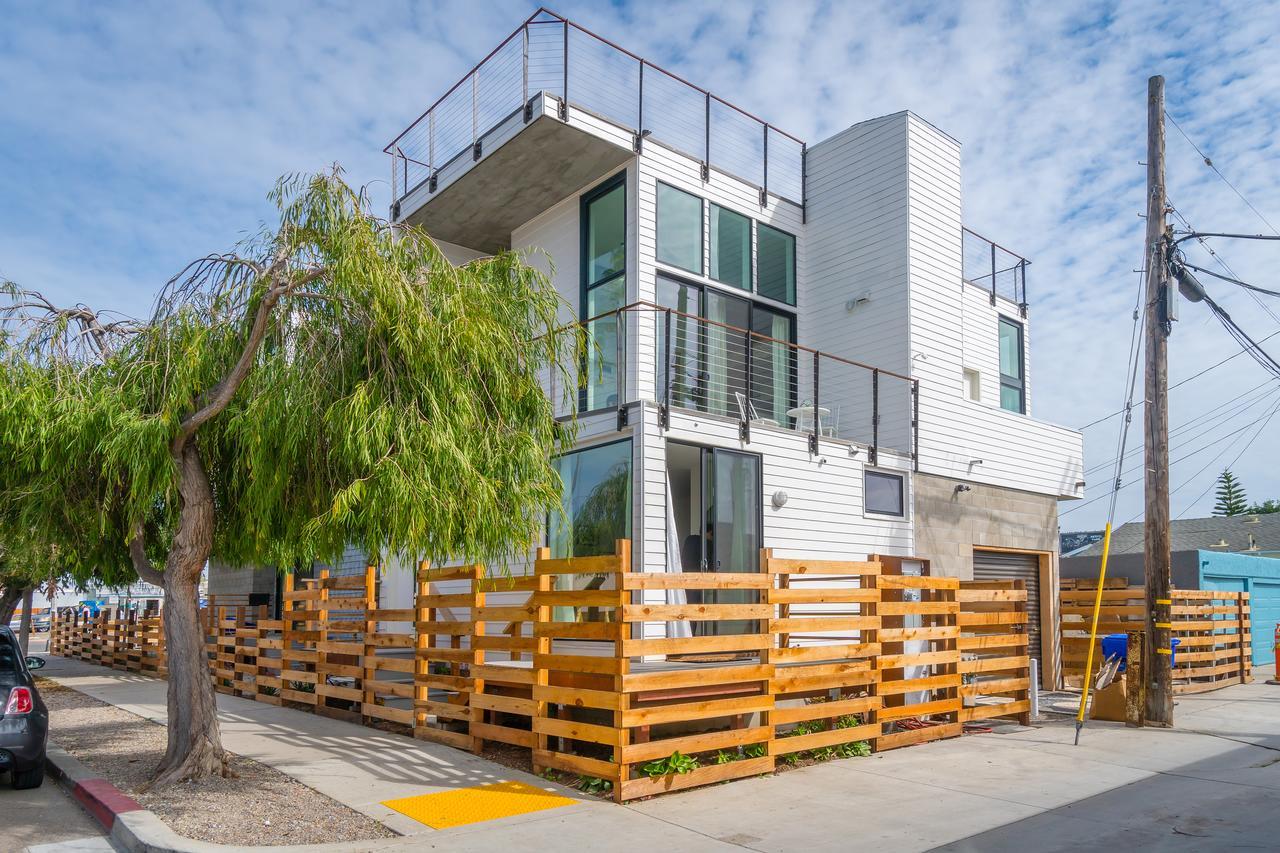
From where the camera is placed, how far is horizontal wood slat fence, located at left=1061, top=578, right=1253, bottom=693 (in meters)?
15.5

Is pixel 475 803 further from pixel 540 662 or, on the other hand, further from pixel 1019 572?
pixel 1019 572

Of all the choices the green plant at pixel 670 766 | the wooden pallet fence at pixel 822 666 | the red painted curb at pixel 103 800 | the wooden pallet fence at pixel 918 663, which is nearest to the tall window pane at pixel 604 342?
the wooden pallet fence at pixel 822 666

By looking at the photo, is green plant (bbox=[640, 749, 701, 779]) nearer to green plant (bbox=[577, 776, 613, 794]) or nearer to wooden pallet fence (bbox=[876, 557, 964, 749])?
green plant (bbox=[577, 776, 613, 794])

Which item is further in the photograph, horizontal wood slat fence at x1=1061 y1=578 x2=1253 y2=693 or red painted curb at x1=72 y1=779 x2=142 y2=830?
horizontal wood slat fence at x1=1061 y1=578 x2=1253 y2=693

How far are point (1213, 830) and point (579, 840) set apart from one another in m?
4.25

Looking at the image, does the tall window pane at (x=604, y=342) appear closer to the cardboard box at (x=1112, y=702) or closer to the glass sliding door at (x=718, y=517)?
the glass sliding door at (x=718, y=517)

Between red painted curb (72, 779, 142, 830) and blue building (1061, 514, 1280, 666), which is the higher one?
blue building (1061, 514, 1280, 666)

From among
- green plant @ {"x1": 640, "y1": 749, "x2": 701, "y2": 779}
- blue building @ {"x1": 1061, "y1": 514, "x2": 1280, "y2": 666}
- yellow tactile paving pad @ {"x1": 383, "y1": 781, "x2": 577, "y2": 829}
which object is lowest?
yellow tactile paving pad @ {"x1": 383, "y1": 781, "x2": 577, "y2": 829}

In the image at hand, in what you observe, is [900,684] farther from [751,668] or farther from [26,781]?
[26,781]

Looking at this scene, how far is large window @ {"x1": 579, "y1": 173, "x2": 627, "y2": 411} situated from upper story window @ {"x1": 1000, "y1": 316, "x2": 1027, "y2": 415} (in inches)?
335

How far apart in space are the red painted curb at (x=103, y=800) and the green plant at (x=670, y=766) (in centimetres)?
377

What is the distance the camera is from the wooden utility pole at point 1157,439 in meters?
11.8

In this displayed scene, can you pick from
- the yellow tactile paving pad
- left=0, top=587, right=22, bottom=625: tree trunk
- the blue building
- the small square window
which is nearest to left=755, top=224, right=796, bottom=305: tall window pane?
the small square window

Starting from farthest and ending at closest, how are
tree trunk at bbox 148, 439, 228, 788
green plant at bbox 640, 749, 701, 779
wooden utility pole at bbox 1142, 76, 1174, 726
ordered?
wooden utility pole at bbox 1142, 76, 1174, 726 < tree trunk at bbox 148, 439, 228, 788 < green plant at bbox 640, 749, 701, 779
